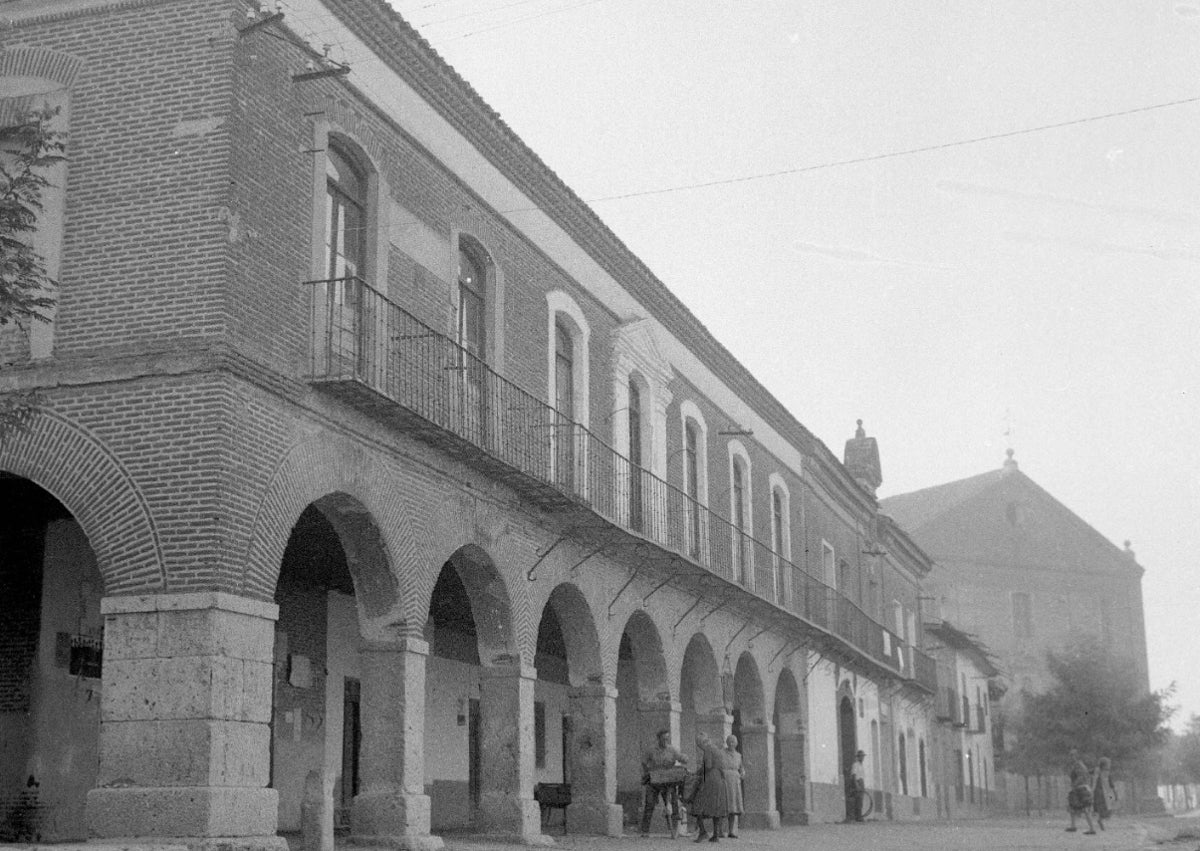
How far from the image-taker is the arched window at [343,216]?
15.1 m

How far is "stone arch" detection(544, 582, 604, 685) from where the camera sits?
65.4 feet

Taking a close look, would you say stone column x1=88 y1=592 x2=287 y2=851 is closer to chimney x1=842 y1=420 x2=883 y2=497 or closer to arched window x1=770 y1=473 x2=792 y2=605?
arched window x1=770 y1=473 x2=792 y2=605

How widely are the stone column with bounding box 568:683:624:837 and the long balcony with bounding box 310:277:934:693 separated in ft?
6.89

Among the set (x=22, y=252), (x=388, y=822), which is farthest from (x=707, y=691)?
(x=22, y=252)

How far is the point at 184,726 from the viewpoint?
1221cm

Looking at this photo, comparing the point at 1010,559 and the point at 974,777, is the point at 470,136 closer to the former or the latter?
the point at 974,777

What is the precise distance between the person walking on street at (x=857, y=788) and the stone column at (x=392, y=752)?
1877 cm

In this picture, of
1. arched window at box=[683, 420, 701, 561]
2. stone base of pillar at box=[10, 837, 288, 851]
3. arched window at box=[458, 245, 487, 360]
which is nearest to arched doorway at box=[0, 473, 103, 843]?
stone base of pillar at box=[10, 837, 288, 851]

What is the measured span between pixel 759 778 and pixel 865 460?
16524mm

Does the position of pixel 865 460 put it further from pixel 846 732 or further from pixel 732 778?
pixel 732 778

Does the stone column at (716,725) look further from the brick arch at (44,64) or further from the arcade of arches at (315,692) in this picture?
the brick arch at (44,64)

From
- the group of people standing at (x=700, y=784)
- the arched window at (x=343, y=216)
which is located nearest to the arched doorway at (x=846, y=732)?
the group of people standing at (x=700, y=784)

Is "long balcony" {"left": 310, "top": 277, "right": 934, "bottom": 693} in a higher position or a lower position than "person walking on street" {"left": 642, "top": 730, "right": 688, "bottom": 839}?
higher

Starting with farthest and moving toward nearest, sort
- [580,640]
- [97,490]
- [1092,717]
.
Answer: [1092,717] → [580,640] → [97,490]
